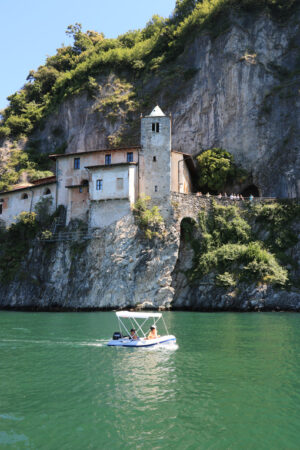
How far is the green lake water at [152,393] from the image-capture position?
1120 centimetres

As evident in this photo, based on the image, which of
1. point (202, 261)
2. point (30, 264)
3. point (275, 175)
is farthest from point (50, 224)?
point (275, 175)

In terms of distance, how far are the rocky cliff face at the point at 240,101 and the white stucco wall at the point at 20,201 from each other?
A: 1282cm

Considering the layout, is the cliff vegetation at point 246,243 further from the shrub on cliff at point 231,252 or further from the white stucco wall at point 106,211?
the white stucco wall at point 106,211

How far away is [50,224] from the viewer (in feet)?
169

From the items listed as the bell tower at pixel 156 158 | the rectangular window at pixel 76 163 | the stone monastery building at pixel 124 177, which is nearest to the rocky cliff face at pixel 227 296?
the bell tower at pixel 156 158

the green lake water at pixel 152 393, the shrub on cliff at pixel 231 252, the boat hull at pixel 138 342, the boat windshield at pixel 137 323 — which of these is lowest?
the green lake water at pixel 152 393

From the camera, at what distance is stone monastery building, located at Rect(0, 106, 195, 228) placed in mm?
47000

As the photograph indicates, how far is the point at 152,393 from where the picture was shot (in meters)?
14.8

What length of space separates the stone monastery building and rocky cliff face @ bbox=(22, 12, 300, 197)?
26.9 feet

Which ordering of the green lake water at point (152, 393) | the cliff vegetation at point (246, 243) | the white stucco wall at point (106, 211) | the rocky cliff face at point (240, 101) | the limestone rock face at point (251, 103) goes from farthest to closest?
the rocky cliff face at point (240, 101) < the limestone rock face at point (251, 103) < the white stucco wall at point (106, 211) < the cliff vegetation at point (246, 243) < the green lake water at point (152, 393)

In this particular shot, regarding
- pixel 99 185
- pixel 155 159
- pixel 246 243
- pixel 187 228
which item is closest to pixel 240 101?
pixel 155 159

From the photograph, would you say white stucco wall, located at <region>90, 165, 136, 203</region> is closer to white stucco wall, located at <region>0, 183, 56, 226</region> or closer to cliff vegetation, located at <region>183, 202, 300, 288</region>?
cliff vegetation, located at <region>183, 202, 300, 288</region>

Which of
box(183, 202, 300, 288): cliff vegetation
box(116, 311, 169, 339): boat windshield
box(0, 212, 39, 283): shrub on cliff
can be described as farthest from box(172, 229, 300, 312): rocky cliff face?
box(0, 212, 39, 283): shrub on cliff

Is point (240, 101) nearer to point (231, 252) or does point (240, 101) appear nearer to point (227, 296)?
point (231, 252)
